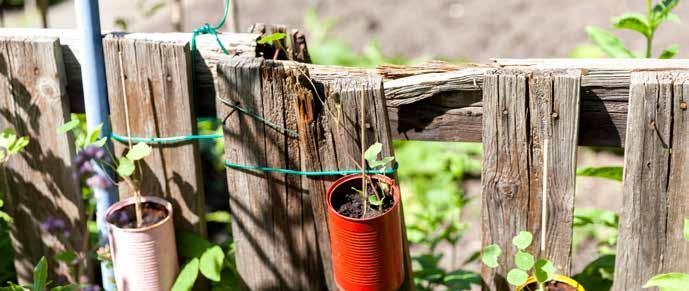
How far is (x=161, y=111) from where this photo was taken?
267 centimetres

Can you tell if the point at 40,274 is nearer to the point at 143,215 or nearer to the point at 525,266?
the point at 143,215

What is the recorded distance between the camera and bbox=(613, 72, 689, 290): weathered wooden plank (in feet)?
7.41

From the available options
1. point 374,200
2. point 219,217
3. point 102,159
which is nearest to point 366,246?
point 374,200

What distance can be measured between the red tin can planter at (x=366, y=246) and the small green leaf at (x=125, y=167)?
0.65m

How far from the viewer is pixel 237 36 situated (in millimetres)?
2662

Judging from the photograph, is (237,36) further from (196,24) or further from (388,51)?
(196,24)

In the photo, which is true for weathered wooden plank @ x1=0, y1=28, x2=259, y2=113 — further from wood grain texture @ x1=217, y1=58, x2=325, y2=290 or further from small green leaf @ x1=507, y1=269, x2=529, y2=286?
small green leaf @ x1=507, y1=269, x2=529, y2=286

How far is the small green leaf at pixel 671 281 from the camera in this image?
7.34 feet

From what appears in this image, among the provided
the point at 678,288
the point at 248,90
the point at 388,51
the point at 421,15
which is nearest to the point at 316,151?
the point at 248,90

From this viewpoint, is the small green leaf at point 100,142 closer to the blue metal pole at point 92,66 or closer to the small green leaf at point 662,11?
the blue metal pole at point 92,66

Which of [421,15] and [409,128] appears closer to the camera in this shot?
[409,128]

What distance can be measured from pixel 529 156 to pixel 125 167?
1.24 m

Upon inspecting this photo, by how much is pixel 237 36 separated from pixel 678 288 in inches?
59.2

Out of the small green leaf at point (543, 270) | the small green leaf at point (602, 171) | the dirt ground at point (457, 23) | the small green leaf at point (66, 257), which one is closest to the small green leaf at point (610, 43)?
the small green leaf at point (602, 171)
